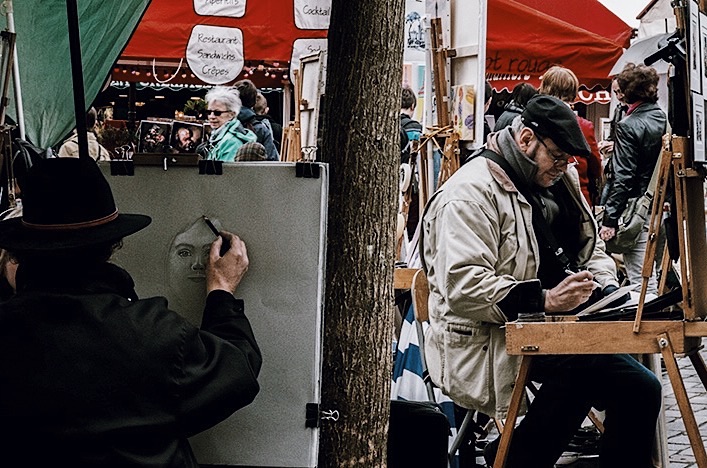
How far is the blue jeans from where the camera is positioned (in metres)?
4.14

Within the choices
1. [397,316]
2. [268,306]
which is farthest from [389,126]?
[397,316]

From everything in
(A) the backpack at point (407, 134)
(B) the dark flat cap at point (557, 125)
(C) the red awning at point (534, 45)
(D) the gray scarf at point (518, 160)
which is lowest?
(D) the gray scarf at point (518, 160)

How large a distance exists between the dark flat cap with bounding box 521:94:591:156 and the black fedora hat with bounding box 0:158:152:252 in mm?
2073

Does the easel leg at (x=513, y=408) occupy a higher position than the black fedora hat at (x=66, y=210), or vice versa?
the black fedora hat at (x=66, y=210)

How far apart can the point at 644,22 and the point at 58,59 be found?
8596 mm

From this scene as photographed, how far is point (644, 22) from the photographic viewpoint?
11.3 metres

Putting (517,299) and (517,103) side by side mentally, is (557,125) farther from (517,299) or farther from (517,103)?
(517,103)

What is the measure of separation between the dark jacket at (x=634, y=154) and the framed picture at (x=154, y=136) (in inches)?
136

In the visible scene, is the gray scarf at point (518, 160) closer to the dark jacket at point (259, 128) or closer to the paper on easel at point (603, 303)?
the paper on easel at point (603, 303)

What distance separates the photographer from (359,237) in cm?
332

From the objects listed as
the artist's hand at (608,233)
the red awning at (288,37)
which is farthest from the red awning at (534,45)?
the artist's hand at (608,233)

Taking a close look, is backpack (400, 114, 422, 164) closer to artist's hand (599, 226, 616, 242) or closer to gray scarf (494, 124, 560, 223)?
artist's hand (599, 226, 616, 242)

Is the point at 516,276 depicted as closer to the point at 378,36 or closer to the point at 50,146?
the point at 378,36

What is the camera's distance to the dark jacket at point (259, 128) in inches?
303
